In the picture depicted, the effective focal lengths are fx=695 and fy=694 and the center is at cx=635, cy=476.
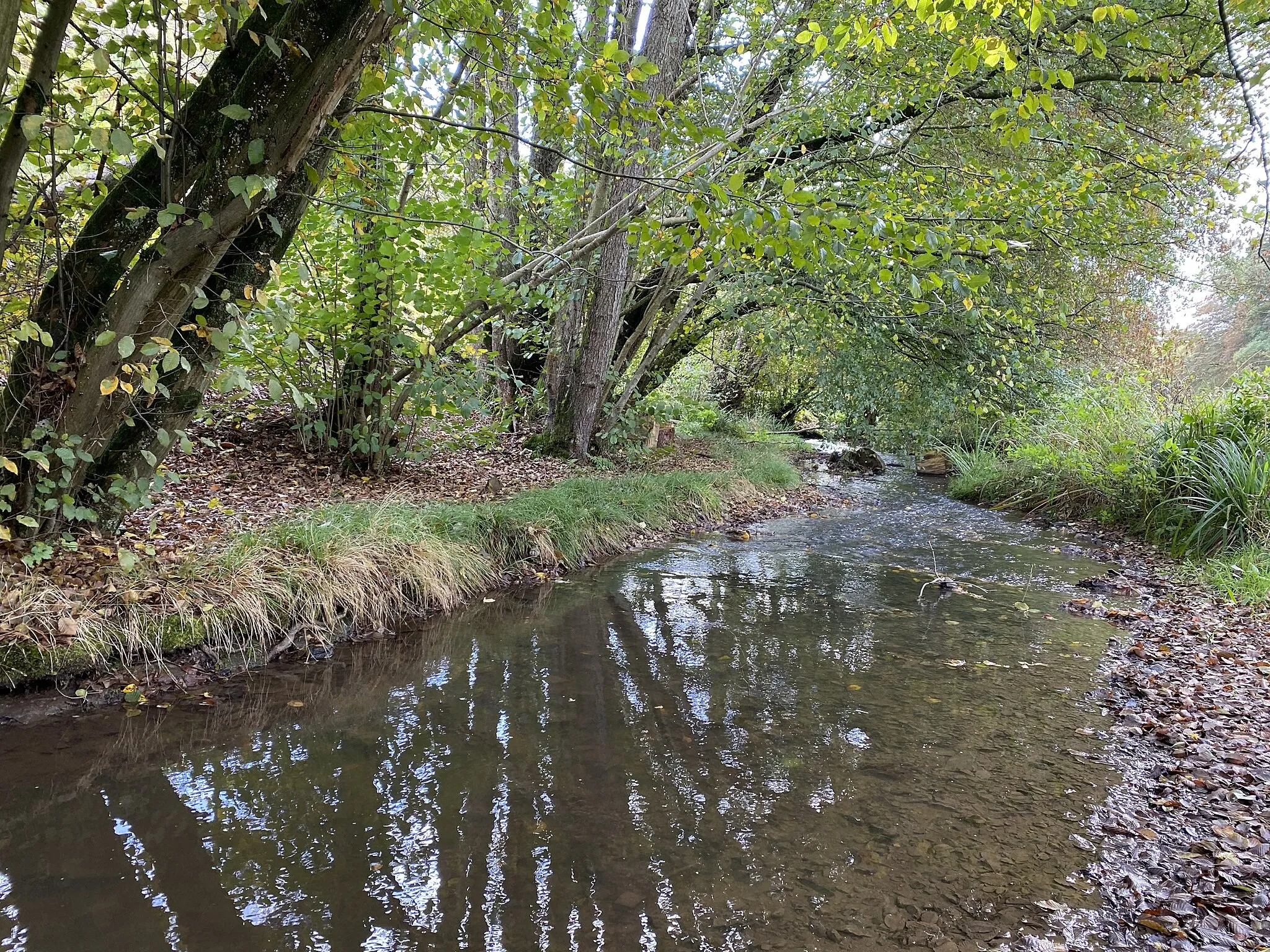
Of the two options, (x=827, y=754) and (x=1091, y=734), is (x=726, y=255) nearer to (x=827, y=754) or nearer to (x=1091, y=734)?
(x=827, y=754)

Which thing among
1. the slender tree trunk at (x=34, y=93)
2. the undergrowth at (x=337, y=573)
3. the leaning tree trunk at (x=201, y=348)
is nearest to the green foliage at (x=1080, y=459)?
the undergrowth at (x=337, y=573)

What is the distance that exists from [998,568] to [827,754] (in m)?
5.04

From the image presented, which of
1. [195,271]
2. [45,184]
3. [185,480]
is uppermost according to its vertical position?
[45,184]

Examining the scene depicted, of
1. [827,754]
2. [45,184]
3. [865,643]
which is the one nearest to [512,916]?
[827,754]

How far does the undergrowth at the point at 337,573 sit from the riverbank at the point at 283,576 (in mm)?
10

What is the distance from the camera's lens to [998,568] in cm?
766

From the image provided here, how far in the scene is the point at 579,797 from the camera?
319cm

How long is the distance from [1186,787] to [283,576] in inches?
210

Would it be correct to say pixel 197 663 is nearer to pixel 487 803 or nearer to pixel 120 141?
pixel 487 803

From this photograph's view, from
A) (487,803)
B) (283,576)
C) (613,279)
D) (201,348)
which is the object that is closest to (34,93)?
(201,348)

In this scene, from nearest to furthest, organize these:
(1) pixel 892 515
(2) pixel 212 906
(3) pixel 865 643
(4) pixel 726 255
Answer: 1. (2) pixel 212 906
2. (4) pixel 726 255
3. (3) pixel 865 643
4. (1) pixel 892 515

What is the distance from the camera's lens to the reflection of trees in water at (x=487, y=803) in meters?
2.45

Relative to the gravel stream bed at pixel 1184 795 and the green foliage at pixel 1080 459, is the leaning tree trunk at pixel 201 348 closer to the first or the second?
the gravel stream bed at pixel 1184 795

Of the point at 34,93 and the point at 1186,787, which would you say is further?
the point at 1186,787
